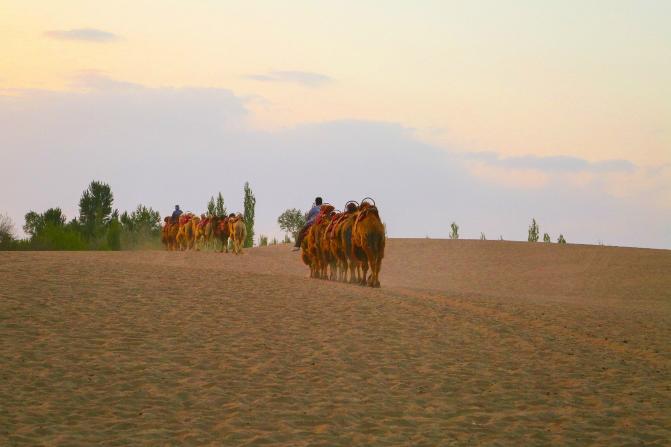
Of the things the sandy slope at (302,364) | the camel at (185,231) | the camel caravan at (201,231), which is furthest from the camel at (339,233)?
the camel at (185,231)

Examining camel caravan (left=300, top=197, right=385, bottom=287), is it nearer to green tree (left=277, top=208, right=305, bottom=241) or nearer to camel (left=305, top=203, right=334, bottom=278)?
camel (left=305, top=203, right=334, bottom=278)

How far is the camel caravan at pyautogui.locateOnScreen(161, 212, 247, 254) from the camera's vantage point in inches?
1731

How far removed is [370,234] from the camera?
2292cm

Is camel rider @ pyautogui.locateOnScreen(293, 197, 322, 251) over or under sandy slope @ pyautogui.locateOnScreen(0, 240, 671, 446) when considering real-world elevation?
over

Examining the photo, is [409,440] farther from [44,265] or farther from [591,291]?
[591,291]

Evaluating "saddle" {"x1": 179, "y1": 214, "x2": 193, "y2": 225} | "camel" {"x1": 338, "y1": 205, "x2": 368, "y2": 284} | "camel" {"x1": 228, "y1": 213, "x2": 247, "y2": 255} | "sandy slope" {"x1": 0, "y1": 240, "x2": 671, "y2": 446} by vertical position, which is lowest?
"sandy slope" {"x1": 0, "y1": 240, "x2": 671, "y2": 446}

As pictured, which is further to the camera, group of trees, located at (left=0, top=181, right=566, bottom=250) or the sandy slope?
group of trees, located at (left=0, top=181, right=566, bottom=250)

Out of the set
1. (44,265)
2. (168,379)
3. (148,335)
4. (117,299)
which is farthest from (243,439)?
(44,265)

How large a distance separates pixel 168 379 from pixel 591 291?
2681cm

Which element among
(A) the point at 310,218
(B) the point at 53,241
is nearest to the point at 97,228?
(B) the point at 53,241

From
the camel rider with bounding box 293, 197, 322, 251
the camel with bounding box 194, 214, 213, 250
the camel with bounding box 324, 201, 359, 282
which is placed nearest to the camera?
the camel with bounding box 324, 201, 359, 282

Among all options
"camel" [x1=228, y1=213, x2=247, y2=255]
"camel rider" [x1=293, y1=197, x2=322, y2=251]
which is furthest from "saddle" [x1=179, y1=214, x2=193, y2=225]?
"camel rider" [x1=293, y1=197, x2=322, y2=251]

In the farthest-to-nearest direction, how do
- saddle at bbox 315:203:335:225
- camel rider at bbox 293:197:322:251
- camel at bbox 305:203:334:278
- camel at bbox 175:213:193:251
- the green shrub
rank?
the green shrub
camel at bbox 175:213:193:251
camel rider at bbox 293:197:322:251
saddle at bbox 315:203:335:225
camel at bbox 305:203:334:278

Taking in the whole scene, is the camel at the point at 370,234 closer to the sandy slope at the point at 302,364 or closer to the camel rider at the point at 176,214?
the sandy slope at the point at 302,364
